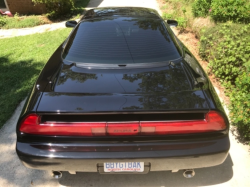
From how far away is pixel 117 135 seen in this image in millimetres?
1723

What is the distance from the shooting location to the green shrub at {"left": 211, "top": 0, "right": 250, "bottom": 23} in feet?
15.6

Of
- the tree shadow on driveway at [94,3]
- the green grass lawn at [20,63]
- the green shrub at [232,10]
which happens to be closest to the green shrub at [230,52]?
the green shrub at [232,10]

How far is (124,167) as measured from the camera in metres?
1.81

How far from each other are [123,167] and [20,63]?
4.25 metres

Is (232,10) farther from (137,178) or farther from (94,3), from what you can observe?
(94,3)

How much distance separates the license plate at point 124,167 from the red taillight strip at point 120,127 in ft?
0.87

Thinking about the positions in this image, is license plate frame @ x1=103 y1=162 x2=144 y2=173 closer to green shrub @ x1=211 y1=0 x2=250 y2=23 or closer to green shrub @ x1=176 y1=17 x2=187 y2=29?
green shrub @ x1=211 y1=0 x2=250 y2=23

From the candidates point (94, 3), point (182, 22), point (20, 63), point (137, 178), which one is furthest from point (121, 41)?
point (94, 3)

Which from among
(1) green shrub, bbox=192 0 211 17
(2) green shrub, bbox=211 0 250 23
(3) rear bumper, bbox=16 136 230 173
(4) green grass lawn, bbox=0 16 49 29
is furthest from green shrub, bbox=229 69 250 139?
(4) green grass lawn, bbox=0 16 49 29

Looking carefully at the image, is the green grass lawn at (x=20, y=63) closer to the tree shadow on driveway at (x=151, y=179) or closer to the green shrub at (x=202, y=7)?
the tree shadow on driveway at (x=151, y=179)

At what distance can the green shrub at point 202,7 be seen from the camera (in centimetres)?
596

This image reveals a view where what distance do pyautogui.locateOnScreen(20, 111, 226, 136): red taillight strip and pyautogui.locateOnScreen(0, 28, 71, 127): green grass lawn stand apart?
181 cm

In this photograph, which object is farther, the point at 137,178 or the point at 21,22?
the point at 21,22

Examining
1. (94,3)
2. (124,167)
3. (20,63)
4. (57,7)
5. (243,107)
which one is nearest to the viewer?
(124,167)
